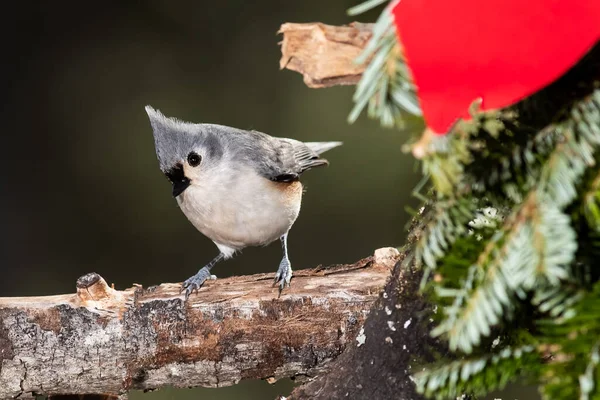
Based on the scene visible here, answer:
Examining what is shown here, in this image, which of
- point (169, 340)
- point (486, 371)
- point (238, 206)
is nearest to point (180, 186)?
point (238, 206)

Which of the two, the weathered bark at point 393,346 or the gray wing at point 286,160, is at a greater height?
the gray wing at point 286,160

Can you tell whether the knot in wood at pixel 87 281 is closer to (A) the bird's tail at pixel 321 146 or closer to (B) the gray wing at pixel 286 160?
(B) the gray wing at pixel 286 160

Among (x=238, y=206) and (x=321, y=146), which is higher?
(x=321, y=146)

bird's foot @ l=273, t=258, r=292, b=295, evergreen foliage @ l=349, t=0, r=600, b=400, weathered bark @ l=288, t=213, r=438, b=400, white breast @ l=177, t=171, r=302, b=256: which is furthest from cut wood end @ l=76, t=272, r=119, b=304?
evergreen foliage @ l=349, t=0, r=600, b=400

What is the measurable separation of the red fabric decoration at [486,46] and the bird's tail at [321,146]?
1537 mm

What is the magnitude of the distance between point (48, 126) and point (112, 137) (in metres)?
0.21

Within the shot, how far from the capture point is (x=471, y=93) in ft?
1.63

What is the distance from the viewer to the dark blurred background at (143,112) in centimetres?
232

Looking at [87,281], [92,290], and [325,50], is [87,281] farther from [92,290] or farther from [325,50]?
[325,50]

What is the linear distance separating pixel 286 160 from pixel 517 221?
1346 mm

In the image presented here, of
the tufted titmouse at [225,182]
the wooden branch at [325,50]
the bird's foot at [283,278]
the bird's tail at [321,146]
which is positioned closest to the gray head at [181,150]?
the tufted titmouse at [225,182]

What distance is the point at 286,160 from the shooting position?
5.96ft

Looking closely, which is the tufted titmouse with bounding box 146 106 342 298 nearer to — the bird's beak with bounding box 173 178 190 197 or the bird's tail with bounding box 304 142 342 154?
the bird's beak with bounding box 173 178 190 197

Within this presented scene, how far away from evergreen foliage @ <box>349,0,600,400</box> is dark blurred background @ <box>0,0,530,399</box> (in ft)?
5.67
